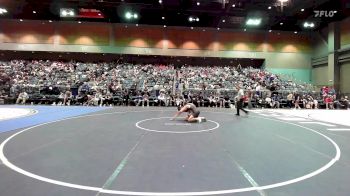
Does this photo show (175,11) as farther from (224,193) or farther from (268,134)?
(224,193)

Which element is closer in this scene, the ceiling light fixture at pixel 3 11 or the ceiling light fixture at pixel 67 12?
the ceiling light fixture at pixel 67 12

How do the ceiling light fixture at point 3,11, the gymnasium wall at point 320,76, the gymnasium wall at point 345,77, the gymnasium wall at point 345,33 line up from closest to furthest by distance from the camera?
the ceiling light fixture at point 3,11, the gymnasium wall at point 345,33, the gymnasium wall at point 345,77, the gymnasium wall at point 320,76

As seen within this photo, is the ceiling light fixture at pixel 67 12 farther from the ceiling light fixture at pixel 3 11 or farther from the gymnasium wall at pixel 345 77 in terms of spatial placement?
the gymnasium wall at pixel 345 77

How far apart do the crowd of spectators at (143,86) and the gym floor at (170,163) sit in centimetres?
927

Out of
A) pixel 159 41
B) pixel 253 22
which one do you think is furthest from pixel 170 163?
pixel 159 41

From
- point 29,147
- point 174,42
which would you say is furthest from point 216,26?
point 29,147

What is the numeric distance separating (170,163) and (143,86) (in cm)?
1705

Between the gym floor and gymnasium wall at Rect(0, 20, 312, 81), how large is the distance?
72.0 feet

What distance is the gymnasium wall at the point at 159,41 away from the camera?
90.4 ft

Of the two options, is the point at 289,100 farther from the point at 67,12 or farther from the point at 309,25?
the point at 67,12

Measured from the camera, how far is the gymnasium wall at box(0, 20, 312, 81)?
90.4 ft

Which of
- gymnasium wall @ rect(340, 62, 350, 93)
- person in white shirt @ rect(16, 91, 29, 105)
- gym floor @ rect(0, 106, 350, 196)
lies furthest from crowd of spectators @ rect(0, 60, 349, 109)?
gym floor @ rect(0, 106, 350, 196)

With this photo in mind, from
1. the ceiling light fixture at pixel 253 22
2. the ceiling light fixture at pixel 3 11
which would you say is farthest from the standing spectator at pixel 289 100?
the ceiling light fixture at pixel 3 11

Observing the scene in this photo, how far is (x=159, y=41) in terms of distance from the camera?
28.5 m
